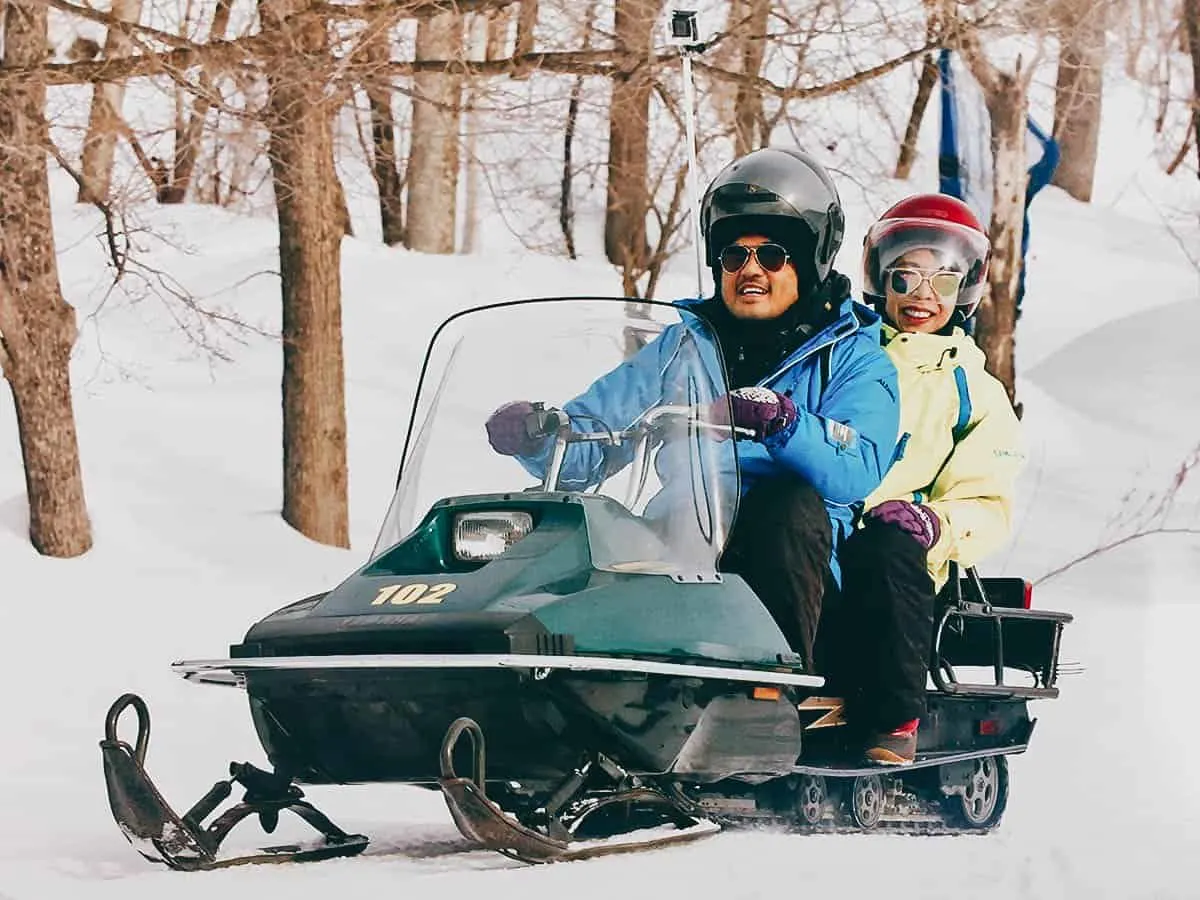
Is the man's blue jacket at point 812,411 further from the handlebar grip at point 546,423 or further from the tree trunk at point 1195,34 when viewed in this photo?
the tree trunk at point 1195,34

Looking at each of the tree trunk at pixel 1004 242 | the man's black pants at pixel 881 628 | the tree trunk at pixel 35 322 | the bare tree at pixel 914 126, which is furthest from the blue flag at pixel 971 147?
the man's black pants at pixel 881 628

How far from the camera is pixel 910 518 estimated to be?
6.26 metres

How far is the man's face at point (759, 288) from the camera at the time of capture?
624cm

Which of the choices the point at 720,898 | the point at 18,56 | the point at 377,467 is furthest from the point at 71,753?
the point at 377,467

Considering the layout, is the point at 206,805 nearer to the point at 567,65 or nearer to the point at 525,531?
the point at 525,531

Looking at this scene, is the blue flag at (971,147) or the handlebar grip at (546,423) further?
the blue flag at (971,147)

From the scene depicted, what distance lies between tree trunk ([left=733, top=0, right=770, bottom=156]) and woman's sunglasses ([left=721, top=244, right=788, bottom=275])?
23.4 feet

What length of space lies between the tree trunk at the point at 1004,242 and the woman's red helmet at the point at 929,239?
10728mm

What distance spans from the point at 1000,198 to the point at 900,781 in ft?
39.4

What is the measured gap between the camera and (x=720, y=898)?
4836mm

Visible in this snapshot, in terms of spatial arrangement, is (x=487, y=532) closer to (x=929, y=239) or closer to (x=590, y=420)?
(x=590, y=420)

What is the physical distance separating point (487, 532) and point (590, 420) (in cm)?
46

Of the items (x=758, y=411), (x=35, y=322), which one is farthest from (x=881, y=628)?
(x=35, y=322)

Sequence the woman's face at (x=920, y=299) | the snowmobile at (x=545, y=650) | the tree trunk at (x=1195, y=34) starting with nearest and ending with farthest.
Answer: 1. the snowmobile at (x=545, y=650)
2. the woman's face at (x=920, y=299)
3. the tree trunk at (x=1195, y=34)
